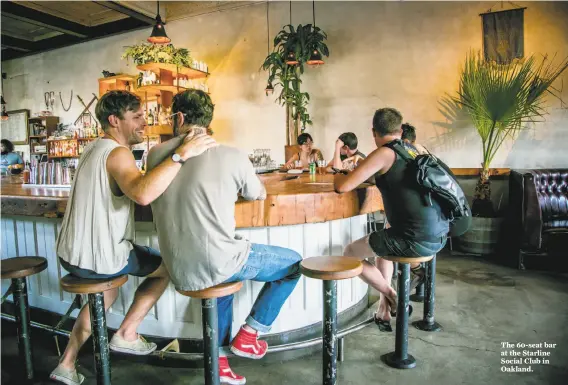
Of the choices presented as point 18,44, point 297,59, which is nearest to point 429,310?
point 297,59

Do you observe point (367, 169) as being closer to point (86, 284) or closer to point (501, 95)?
point (86, 284)

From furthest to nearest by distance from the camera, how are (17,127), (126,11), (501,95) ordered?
(17,127), (126,11), (501,95)

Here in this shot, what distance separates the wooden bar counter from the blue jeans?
194 mm

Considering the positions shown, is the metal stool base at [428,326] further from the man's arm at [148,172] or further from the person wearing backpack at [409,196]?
the man's arm at [148,172]

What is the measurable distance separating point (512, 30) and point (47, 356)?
566 cm

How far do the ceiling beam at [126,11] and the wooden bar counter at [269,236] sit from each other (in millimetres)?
4861

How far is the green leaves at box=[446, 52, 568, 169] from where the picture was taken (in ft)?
14.0

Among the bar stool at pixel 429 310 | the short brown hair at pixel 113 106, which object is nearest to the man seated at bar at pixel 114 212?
the short brown hair at pixel 113 106

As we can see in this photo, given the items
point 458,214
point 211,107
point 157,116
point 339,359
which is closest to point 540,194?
point 458,214

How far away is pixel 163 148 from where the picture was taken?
1564 millimetres

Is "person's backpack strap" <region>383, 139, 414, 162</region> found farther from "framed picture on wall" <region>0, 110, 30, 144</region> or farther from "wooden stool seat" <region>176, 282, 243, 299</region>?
"framed picture on wall" <region>0, 110, 30, 144</region>

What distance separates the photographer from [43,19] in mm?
6930

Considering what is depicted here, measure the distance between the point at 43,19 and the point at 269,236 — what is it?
7.05 m

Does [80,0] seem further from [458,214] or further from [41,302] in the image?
[458,214]
